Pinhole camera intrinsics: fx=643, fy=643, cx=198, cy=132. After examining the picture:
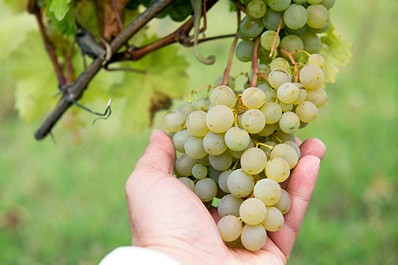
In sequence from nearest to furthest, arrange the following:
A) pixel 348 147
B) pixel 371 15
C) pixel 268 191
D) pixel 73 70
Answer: pixel 268 191 → pixel 73 70 → pixel 348 147 → pixel 371 15

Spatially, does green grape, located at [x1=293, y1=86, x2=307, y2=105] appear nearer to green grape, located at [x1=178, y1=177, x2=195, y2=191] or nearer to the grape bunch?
the grape bunch

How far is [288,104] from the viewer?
942 millimetres

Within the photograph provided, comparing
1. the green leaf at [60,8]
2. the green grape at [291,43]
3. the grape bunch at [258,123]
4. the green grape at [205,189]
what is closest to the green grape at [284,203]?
the grape bunch at [258,123]

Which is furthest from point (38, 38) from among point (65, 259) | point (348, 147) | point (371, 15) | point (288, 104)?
point (371, 15)

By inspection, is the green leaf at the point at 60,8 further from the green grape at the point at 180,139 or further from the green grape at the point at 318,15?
the green grape at the point at 318,15

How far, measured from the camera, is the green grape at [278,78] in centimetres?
93

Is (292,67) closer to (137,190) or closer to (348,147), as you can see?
(137,190)

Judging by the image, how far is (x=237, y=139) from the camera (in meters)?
0.90

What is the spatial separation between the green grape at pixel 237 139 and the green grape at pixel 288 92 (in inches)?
3.0

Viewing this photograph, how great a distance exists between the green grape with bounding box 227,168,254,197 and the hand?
2.5 inches

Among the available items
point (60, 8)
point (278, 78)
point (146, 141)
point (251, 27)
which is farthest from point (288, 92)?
point (146, 141)

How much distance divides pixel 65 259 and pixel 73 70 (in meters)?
1.40

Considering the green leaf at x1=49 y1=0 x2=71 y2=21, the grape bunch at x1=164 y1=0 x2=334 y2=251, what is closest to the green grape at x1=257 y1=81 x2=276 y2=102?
the grape bunch at x1=164 y1=0 x2=334 y2=251

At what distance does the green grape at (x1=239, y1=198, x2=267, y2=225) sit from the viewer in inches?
35.1
